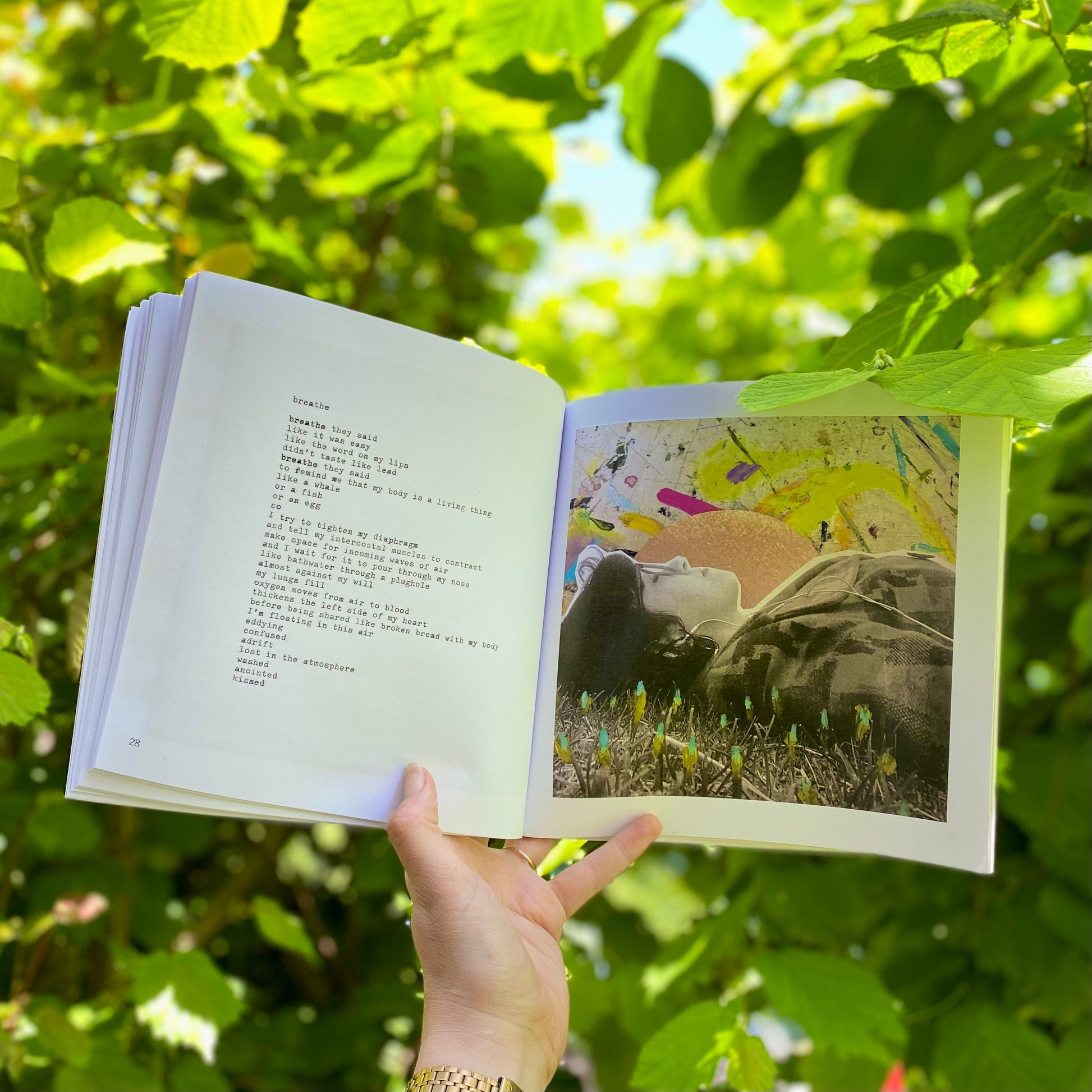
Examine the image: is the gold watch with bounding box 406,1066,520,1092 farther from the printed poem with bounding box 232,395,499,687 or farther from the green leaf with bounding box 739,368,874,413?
the green leaf with bounding box 739,368,874,413

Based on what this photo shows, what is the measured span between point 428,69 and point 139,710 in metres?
0.77

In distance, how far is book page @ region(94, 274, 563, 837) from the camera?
61cm

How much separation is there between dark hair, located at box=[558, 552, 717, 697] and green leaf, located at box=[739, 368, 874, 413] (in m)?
0.20

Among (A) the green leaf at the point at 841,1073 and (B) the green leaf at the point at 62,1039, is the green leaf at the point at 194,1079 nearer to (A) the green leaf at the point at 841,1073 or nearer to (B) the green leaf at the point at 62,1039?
(B) the green leaf at the point at 62,1039

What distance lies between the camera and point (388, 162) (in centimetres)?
104

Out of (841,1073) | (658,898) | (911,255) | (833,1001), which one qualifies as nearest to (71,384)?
(833,1001)

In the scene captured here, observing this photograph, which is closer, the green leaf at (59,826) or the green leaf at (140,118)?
the green leaf at (140,118)

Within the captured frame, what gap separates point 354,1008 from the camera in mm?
1341

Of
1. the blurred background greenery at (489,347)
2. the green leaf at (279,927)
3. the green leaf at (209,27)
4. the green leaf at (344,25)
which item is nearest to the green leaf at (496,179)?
the blurred background greenery at (489,347)

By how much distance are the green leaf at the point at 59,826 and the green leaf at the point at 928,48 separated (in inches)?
43.9

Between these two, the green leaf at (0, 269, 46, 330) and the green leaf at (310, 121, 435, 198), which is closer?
the green leaf at (0, 269, 46, 330)

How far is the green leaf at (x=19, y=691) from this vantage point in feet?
2.01

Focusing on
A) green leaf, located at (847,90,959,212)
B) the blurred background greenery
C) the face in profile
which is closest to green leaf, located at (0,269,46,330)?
the blurred background greenery

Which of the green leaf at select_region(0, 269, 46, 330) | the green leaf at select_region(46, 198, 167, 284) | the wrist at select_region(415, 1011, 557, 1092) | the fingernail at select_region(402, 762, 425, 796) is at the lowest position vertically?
the wrist at select_region(415, 1011, 557, 1092)
